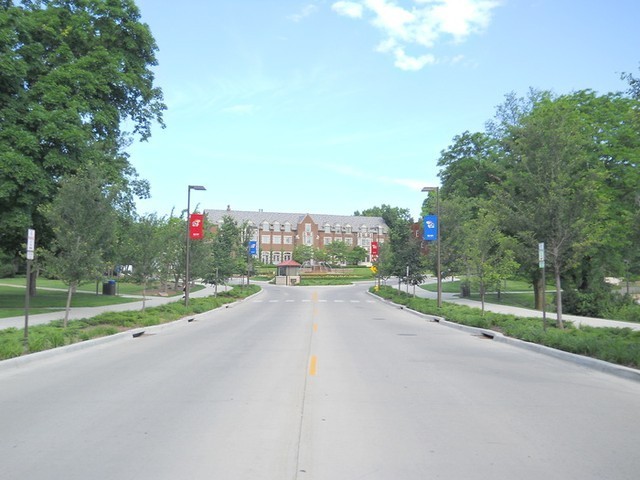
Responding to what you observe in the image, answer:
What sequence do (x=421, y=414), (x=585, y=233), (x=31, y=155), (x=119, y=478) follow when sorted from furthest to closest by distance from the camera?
(x=31, y=155), (x=585, y=233), (x=421, y=414), (x=119, y=478)

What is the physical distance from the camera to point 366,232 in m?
130

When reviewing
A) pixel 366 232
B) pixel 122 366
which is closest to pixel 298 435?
pixel 122 366

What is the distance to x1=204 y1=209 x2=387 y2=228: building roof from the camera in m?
120

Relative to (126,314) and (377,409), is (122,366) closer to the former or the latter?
(377,409)

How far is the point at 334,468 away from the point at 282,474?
0.49m

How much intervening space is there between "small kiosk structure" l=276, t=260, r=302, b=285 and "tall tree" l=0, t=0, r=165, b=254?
48.9 m

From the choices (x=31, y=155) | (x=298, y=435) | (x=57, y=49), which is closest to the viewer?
(x=298, y=435)

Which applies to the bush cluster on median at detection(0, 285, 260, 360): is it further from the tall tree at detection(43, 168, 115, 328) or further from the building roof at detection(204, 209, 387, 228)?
the building roof at detection(204, 209, 387, 228)

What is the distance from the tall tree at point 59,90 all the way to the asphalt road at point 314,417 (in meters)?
14.0

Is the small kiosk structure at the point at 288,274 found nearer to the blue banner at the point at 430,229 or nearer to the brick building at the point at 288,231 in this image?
the brick building at the point at 288,231

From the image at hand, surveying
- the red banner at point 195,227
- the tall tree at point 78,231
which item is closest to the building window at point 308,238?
the red banner at point 195,227

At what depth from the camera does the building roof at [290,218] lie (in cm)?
12012

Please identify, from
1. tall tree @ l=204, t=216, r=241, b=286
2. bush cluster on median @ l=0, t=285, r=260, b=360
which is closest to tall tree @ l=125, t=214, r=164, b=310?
bush cluster on median @ l=0, t=285, r=260, b=360

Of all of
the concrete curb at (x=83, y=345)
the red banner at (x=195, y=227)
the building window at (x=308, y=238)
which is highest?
the building window at (x=308, y=238)
